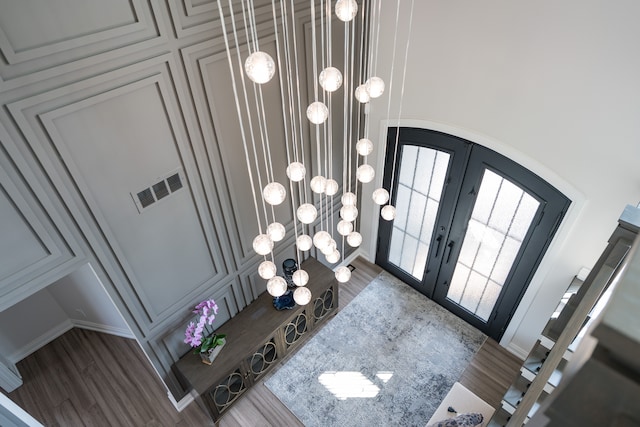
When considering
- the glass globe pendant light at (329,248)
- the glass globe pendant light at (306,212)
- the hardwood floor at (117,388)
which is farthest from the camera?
the hardwood floor at (117,388)

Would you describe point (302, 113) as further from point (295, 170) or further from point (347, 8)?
point (347, 8)

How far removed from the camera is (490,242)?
3.95 meters

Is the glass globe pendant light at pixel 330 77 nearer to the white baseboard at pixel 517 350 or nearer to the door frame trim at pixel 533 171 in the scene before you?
the door frame trim at pixel 533 171

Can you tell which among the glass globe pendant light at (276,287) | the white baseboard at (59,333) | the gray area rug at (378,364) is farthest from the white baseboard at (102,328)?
the glass globe pendant light at (276,287)

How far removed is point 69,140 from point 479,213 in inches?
135

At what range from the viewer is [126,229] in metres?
2.80

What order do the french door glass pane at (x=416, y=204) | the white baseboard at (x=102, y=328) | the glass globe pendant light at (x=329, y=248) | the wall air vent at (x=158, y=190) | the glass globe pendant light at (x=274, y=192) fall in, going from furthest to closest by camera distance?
the white baseboard at (x=102, y=328), the french door glass pane at (x=416, y=204), the wall air vent at (x=158, y=190), the glass globe pendant light at (x=329, y=248), the glass globe pendant light at (x=274, y=192)

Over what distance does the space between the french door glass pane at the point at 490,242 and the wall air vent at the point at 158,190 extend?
8.75ft

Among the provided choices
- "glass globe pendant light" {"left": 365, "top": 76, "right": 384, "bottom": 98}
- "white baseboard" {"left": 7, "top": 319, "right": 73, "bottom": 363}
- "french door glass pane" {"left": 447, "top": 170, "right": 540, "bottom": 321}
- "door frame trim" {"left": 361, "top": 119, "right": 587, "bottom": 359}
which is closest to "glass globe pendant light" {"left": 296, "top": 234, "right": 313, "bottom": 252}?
"glass globe pendant light" {"left": 365, "top": 76, "right": 384, "bottom": 98}

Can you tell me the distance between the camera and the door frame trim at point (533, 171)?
3.10 metres

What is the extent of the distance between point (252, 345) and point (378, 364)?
1409 millimetres

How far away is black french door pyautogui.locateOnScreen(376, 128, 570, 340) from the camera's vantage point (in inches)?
137

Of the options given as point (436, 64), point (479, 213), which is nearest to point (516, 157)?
point (479, 213)

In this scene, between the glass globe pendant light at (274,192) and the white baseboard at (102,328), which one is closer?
the glass globe pendant light at (274,192)
